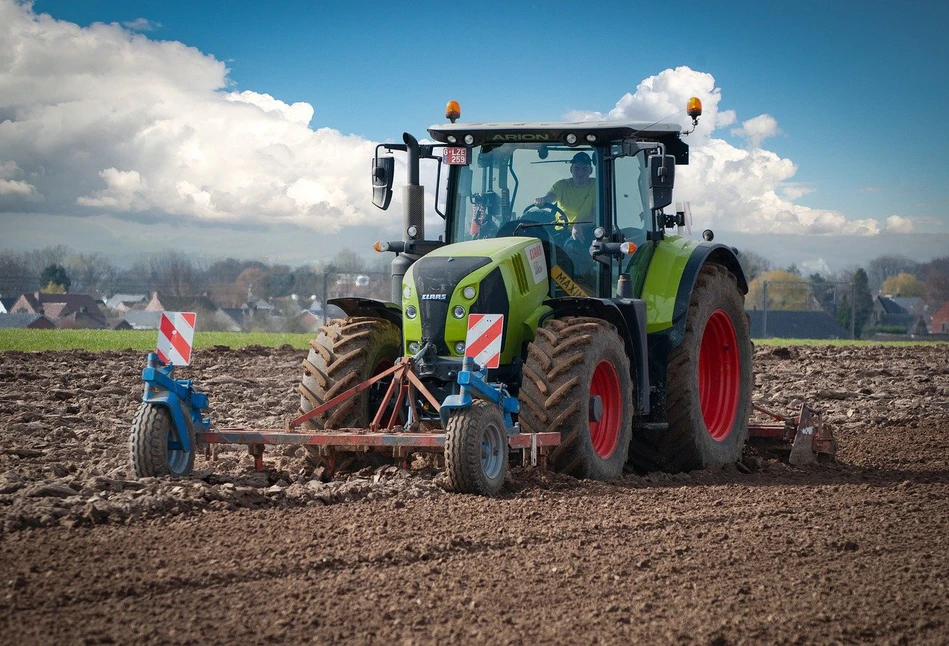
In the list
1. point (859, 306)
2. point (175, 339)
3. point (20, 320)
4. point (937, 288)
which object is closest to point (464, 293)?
point (175, 339)

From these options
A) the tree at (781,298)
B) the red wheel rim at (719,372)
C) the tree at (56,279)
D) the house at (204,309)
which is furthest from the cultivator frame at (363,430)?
the tree at (56,279)

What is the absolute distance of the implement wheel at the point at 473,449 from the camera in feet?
23.4

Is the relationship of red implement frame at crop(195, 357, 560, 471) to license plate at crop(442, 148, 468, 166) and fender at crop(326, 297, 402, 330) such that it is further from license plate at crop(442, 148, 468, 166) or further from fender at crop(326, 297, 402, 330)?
license plate at crop(442, 148, 468, 166)

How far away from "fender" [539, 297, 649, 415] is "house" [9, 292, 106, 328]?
114ft

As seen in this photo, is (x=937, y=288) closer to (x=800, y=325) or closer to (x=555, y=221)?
(x=800, y=325)

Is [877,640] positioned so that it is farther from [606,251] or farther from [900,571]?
[606,251]

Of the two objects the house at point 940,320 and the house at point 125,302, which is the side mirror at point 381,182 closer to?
the house at point 125,302

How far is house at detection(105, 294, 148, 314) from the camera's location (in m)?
44.0

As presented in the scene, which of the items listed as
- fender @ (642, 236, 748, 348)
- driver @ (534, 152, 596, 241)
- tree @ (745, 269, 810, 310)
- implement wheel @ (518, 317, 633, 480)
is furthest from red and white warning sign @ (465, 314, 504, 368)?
tree @ (745, 269, 810, 310)

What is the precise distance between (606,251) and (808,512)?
2.52 meters

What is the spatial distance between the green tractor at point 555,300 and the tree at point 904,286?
51.0 m

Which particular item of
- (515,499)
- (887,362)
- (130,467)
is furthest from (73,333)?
(515,499)

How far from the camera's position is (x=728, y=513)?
729cm

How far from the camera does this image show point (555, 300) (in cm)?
840
